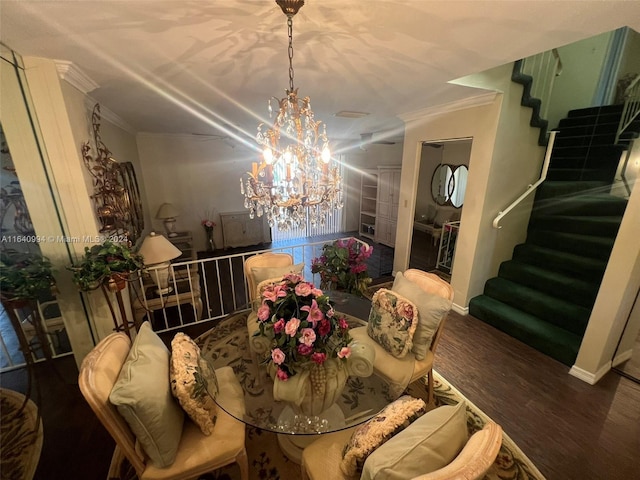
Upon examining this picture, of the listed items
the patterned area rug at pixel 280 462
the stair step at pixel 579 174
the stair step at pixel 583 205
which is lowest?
the patterned area rug at pixel 280 462

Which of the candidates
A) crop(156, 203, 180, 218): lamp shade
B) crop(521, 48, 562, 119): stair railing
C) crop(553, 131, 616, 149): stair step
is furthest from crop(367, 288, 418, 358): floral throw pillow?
crop(156, 203, 180, 218): lamp shade

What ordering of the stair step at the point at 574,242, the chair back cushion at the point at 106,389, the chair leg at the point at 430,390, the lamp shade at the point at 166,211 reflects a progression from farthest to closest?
the lamp shade at the point at 166,211 < the stair step at the point at 574,242 < the chair leg at the point at 430,390 < the chair back cushion at the point at 106,389

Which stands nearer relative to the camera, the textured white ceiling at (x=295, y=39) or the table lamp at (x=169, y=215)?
the textured white ceiling at (x=295, y=39)

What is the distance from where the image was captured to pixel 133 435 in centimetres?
114

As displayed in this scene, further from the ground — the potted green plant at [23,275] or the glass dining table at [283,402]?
the potted green plant at [23,275]

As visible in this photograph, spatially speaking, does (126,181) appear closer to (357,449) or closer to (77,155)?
(77,155)

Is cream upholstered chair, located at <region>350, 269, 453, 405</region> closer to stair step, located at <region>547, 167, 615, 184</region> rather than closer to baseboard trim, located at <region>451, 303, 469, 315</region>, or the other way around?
baseboard trim, located at <region>451, 303, 469, 315</region>

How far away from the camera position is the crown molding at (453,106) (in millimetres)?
2498

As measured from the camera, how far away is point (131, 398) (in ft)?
3.33

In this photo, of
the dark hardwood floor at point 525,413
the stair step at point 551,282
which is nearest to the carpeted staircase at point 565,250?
the stair step at point 551,282

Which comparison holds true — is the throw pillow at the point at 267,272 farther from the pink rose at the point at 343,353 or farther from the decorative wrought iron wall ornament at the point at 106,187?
the decorative wrought iron wall ornament at the point at 106,187

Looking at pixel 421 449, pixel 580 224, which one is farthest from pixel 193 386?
pixel 580 224

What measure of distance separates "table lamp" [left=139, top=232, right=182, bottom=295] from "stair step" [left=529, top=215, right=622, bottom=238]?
4180mm

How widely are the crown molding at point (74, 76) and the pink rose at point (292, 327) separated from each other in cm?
213
